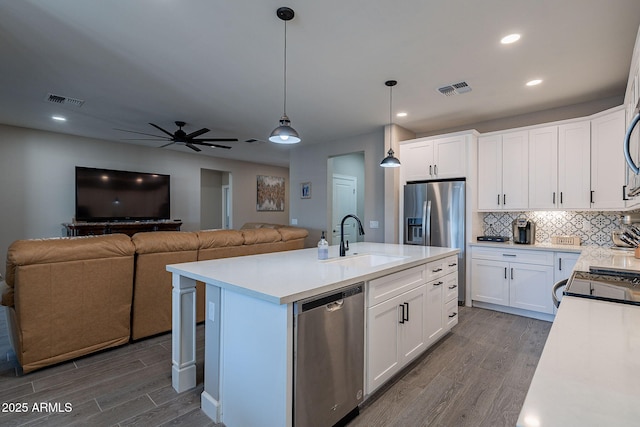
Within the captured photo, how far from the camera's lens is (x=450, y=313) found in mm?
3051

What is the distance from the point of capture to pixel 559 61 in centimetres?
281

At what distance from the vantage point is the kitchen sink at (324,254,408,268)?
258 centimetres

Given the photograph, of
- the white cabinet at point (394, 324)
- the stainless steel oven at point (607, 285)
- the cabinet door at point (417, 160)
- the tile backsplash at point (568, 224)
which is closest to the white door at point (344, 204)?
the cabinet door at point (417, 160)

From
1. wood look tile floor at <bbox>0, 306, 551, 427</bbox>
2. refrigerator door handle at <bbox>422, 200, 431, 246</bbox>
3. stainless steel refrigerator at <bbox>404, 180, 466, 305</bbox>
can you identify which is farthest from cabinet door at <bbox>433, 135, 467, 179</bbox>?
wood look tile floor at <bbox>0, 306, 551, 427</bbox>

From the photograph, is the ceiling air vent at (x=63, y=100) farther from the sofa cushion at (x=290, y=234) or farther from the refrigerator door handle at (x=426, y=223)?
the refrigerator door handle at (x=426, y=223)

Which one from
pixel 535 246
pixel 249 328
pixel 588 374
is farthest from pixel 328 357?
pixel 535 246

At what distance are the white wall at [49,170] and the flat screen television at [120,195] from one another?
1.18 ft

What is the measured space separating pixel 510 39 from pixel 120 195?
268 inches

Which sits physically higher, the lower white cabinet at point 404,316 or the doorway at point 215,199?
the doorway at point 215,199

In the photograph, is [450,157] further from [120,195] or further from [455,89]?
[120,195]

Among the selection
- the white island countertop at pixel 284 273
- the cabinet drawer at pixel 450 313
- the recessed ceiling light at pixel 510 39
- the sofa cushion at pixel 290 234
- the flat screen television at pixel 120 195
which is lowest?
the cabinet drawer at pixel 450 313

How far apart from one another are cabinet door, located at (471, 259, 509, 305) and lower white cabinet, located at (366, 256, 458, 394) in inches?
50.5

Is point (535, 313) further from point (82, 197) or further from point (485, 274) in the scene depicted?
point (82, 197)

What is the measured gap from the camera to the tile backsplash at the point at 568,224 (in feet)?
11.9
